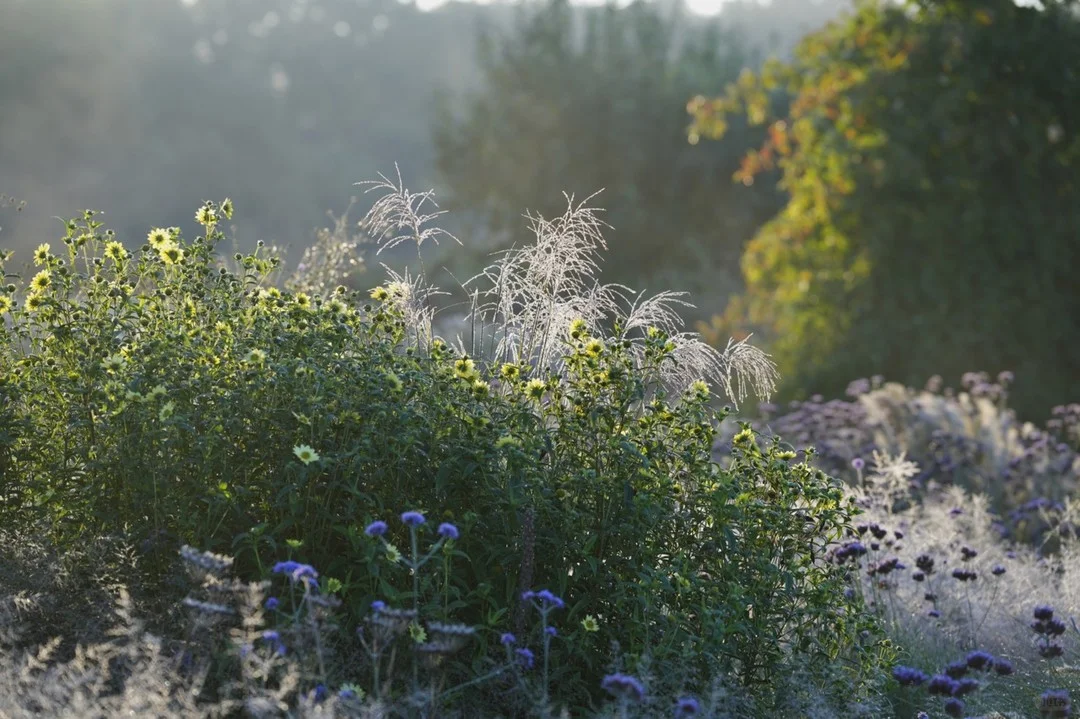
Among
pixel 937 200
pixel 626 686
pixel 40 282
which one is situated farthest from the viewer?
pixel 937 200

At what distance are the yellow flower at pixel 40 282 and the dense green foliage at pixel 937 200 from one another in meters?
7.16

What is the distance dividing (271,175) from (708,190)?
22263 millimetres

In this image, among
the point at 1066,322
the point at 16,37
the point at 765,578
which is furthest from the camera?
the point at 16,37

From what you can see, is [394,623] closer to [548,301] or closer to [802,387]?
[548,301]

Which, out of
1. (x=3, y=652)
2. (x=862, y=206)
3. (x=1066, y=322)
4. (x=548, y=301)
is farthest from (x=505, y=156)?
(x=3, y=652)

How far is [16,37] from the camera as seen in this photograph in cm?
3222

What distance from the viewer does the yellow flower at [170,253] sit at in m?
3.55

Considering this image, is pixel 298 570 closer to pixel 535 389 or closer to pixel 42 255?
pixel 535 389

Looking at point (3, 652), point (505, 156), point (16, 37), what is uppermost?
point (16, 37)

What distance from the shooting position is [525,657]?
9.78 ft

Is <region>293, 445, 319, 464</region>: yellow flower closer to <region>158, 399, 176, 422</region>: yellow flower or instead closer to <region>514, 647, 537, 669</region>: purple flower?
<region>158, 399, 176, 422</region>: yellow flower

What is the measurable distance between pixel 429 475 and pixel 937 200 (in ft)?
24.5

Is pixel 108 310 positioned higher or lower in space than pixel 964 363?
lower

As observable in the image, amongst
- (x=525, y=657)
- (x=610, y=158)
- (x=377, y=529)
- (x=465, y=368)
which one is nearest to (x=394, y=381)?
(x=465, y=368)
